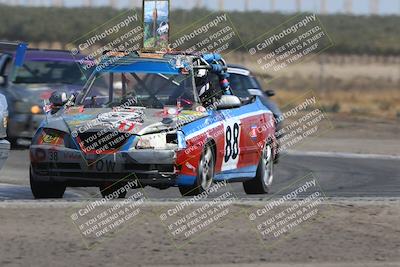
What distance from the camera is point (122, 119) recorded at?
1240 centimetres

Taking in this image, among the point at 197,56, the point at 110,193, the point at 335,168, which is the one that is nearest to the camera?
the point at 110,193

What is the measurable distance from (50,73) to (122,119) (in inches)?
338

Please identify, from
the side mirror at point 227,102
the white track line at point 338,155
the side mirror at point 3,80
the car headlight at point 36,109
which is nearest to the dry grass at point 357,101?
the white track line at point 338,155

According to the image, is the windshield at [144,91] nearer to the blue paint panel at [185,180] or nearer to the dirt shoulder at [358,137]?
the blue paint panel at [185,180]

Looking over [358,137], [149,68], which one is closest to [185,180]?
[149,68]

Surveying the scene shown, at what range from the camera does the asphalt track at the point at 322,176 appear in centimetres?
1436

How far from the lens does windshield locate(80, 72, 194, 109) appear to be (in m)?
13.2

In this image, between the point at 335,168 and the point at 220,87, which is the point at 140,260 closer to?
the point at 220,87

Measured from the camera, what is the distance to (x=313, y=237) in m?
9.77

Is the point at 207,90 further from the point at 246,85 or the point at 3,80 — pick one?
the point at 246,85

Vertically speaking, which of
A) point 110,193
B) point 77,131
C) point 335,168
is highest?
point 77,131

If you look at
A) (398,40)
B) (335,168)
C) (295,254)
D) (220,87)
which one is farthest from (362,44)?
(295,254)

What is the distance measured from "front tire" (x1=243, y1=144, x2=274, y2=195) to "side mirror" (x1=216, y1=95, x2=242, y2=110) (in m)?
1.24

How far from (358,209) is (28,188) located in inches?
204
